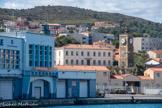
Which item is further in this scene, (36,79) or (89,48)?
(89,48)

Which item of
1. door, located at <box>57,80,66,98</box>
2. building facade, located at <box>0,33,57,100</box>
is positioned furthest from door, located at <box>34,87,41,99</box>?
door, located at <box>57,80,66,98</box>

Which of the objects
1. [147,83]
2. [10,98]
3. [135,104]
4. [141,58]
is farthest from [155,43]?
[10,98]

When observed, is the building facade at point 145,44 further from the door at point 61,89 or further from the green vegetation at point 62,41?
the door at point 61,89

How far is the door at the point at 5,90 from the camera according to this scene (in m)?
54.6

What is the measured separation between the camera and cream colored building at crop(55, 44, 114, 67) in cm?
10350

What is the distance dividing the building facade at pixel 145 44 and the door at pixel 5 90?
107919mm

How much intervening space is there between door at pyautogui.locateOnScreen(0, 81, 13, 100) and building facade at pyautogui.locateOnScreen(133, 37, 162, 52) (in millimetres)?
107919

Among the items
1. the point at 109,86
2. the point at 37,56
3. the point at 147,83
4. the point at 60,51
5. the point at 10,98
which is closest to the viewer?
the point at 10,98

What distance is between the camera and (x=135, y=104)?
63.2m

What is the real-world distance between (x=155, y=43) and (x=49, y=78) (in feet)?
375

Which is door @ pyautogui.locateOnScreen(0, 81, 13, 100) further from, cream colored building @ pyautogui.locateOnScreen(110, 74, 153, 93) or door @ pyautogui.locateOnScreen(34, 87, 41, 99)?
cream colored building @ pyautogui.locateOnScreen(110, 74, 153, 93)

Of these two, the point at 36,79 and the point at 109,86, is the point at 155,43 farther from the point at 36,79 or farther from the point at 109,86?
the point at 36,79

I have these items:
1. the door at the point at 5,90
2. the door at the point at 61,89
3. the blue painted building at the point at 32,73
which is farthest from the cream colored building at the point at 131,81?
the door at the point at 5,90

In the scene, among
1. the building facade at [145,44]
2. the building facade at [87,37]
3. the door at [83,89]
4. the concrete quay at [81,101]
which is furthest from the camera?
the building facade at [145,44]
